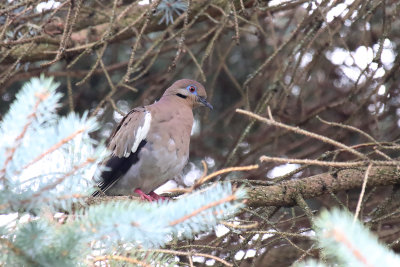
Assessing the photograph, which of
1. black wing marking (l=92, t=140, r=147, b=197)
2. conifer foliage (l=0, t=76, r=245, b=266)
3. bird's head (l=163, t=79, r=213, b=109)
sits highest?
conifer foliage (l=0, t=76, r=245, b=266)

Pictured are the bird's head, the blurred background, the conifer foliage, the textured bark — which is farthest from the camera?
the bird's head

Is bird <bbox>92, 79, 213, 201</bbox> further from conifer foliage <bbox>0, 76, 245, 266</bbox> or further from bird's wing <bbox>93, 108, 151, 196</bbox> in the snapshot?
conifer foliage <bbox>0, 76, 245, 266</bbox>

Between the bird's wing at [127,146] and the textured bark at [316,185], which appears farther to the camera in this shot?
the bird's wing at [127,146]

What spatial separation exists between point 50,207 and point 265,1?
9.69 ft

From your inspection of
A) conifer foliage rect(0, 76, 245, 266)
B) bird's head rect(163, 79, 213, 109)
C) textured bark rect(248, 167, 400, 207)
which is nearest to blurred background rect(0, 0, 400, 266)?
bird's head rect(163, 79, 213, 109)

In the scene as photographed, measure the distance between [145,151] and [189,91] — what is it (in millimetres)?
680

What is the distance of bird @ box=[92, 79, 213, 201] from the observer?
4.15m

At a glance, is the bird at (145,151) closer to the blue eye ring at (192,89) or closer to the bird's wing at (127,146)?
the bird's wing at (127,146)

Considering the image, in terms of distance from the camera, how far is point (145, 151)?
4168mm

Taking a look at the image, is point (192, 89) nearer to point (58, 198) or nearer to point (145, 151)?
point (145, 151)

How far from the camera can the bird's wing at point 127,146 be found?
4.20 metres

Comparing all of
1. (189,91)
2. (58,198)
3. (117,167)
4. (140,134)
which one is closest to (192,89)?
(189,91)

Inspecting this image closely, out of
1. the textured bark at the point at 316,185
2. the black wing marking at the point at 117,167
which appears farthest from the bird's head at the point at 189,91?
the textured bark at the point at 316,185

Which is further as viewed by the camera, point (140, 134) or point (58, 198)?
point (140, 134)
